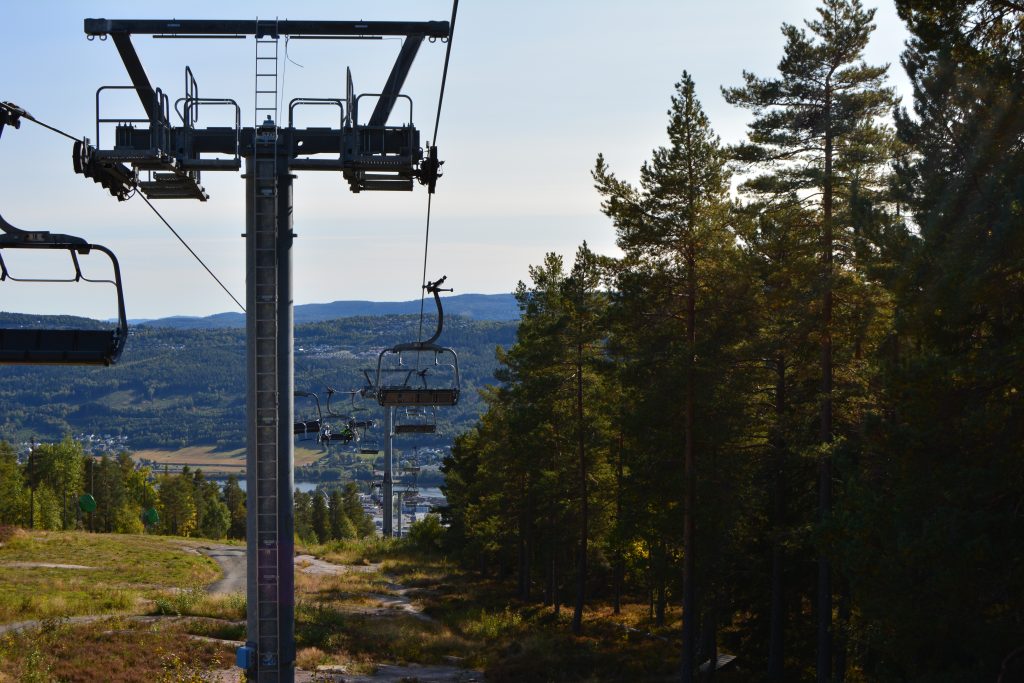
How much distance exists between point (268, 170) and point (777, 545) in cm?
1853

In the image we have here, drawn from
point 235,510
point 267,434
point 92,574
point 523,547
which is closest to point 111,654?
point 267,434

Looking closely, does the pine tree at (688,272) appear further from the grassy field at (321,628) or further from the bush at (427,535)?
the bush at (427,535)

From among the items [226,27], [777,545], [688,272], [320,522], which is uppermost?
[226,27]

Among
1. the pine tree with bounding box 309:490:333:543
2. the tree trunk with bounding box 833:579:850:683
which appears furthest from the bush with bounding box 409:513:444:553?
the pine tree with bounding box 309:490:333:543

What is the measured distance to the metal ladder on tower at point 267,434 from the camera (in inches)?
516

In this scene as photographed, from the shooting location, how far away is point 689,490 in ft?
88.9

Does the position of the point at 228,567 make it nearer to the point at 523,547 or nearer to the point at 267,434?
the point at 523,547

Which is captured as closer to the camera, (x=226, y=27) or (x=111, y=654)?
(x=226, y=27)

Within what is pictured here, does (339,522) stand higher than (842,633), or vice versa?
(842,633)

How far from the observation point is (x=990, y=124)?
16.7 meters

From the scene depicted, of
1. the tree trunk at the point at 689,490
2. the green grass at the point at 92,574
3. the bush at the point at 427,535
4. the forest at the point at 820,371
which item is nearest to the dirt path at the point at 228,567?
the green grass at the point at 92,574

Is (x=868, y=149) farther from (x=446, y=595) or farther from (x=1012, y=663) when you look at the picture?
(x=446, y=595)

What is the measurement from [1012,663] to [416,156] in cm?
1102

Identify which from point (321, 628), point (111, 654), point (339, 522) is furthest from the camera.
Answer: point (339, 522)
